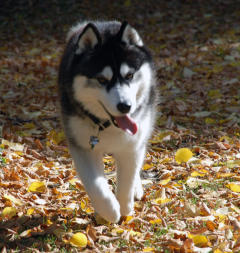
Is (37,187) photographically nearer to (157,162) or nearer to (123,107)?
(157,162)

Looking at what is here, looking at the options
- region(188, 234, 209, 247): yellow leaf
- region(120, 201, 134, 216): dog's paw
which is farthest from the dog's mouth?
region(188, 234, 209, 247): yellow leaf

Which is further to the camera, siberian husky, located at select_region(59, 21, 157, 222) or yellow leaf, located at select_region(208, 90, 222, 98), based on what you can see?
yellow leaf, located at select_region(208, 90, 222, 98)

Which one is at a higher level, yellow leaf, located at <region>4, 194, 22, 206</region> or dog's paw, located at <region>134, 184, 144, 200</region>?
yellow leaf, located at <region>4, 194, 22, 206</region>

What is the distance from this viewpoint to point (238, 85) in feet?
23.7

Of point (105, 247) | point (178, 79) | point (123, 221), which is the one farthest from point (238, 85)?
point (105, 247)

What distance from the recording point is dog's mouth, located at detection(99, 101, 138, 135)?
335 centimetres

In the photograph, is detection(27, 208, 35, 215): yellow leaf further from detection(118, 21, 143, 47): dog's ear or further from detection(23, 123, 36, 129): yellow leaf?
detection(23, 123, 36, 129): yellow leaf

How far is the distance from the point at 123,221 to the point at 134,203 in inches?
14.6

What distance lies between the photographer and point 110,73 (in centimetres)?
327

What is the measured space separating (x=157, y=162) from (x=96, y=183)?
1.65 metres

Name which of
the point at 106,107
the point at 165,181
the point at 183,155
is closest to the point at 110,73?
the point at 106,107

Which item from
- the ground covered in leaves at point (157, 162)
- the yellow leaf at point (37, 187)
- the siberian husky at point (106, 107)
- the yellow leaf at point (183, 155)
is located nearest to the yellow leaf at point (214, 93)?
the ground covered in leaves at point (157, 162)

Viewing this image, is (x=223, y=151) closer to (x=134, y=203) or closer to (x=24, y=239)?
(x=134, y=203)

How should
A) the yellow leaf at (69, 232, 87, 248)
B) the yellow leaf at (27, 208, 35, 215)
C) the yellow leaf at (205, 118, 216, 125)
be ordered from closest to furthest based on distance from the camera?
the yellow leaf at (69, 232, 87, 248) < the yellow leaf at (27, 208, 35, 215) < the yellow leaf at (205, 118, 216, 125)
